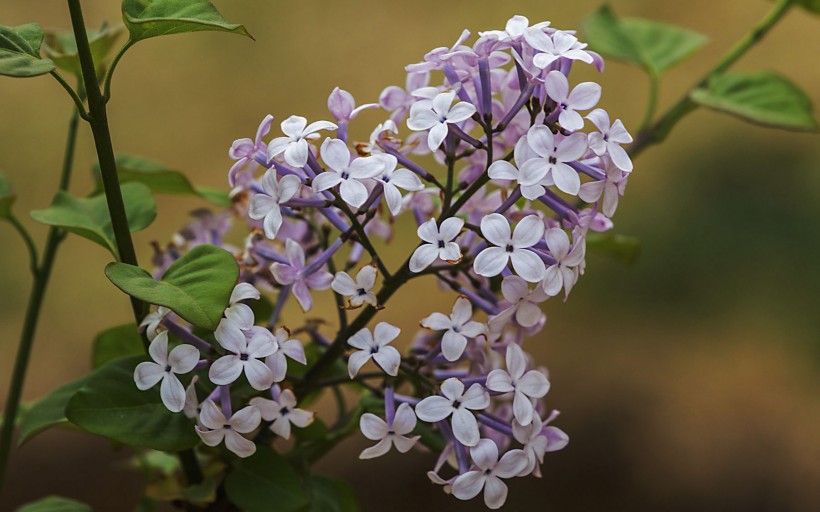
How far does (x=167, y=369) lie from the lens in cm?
30

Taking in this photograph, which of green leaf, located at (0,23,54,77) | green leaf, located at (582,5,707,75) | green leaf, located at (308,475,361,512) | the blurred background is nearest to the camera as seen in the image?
green leaf, located at (0,23,54,77)

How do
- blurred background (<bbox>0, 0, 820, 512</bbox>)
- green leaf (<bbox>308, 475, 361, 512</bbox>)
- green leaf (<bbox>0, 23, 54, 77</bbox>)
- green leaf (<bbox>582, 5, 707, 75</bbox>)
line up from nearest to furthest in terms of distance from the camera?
green leaf (<bbox>0, 23, 54, 77</bbox>)
green leaf (<bbox>308, 475, 361, 512</bbox>)
green leaf (<bbox>582, 5, 707, 75</bbox>)
blurred background (<bbox>0, 0, 820, 512</bbox>)

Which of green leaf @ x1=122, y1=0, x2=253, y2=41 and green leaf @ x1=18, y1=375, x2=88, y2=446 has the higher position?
green leaf @ x1=122, y1=0, x2=253, y2=41

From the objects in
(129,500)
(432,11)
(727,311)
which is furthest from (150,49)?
(727,311)

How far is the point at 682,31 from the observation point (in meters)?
0.56

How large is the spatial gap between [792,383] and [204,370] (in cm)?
80

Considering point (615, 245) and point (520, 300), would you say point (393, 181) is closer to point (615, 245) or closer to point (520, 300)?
point (520, 300)

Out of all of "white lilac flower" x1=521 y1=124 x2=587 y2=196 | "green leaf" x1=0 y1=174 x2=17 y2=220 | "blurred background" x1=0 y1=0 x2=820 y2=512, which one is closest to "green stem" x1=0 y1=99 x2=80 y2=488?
"green leaf" x1=0 y1=174 x2=17 y2=220

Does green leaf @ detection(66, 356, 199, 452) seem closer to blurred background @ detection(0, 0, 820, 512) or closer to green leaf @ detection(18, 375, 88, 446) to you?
green leaf @ detection(18, 375, 88, 446)

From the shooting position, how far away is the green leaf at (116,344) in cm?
40

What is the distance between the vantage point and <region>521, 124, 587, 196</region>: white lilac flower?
11.1 inches

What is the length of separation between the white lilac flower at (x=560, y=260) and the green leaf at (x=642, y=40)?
0.26 metres

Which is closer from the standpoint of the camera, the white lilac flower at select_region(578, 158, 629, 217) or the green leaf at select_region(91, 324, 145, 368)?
the white lilac flower at select_region(578, 158, 629, 217)

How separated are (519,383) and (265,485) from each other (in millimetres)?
106
